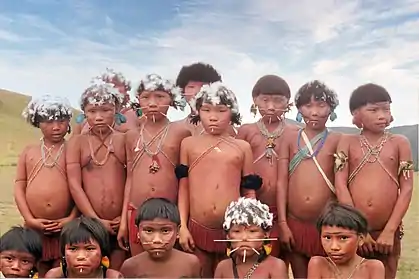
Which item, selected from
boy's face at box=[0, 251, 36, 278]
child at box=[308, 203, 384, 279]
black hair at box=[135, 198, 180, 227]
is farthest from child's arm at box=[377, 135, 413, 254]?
boy's face at box=[0, 251, 36, 278]

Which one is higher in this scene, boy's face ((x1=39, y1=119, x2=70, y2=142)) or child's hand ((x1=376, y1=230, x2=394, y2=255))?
boy's face ((x1=39, y1=119, x2=70, y2=142))

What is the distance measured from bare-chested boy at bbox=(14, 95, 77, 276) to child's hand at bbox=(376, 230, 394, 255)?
1.34m

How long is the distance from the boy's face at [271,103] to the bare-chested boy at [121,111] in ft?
1.98

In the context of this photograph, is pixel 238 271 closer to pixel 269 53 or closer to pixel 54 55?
pixel 269 53

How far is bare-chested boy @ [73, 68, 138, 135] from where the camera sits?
3.28m

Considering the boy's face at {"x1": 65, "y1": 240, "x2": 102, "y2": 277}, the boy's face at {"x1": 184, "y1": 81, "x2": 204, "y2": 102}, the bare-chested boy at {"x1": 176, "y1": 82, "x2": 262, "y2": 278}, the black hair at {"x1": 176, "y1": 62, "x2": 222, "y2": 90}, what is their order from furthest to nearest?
the boy's face at {"x1": 184, "y1": 81, "x2": 204, "y2": 102} < the black hair at {"x1": 176, "y1": 62, "x2": 222, "y2": 90} < the bare-chested boy at {"x1": 176, "y1": 82, "x2": 262, "y2": 278} < the boy's face at {"x1": 65, "y1": 240, "x2": 102, "y2": 277}

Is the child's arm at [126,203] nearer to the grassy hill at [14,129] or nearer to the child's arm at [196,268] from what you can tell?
the grassy hill at [14,129]

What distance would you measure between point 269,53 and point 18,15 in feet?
3.72

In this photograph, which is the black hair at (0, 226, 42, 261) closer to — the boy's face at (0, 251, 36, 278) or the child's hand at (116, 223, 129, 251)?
the boy's face at (0, 251, 36, 278)

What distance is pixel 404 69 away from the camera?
311cm

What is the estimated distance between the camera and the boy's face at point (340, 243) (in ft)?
8.89

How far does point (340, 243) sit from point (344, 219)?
0.09 metres

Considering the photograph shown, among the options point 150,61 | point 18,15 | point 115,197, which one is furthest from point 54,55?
point 115,197

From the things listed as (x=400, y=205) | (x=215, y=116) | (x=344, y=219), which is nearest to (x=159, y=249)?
(x=215, y=116)
